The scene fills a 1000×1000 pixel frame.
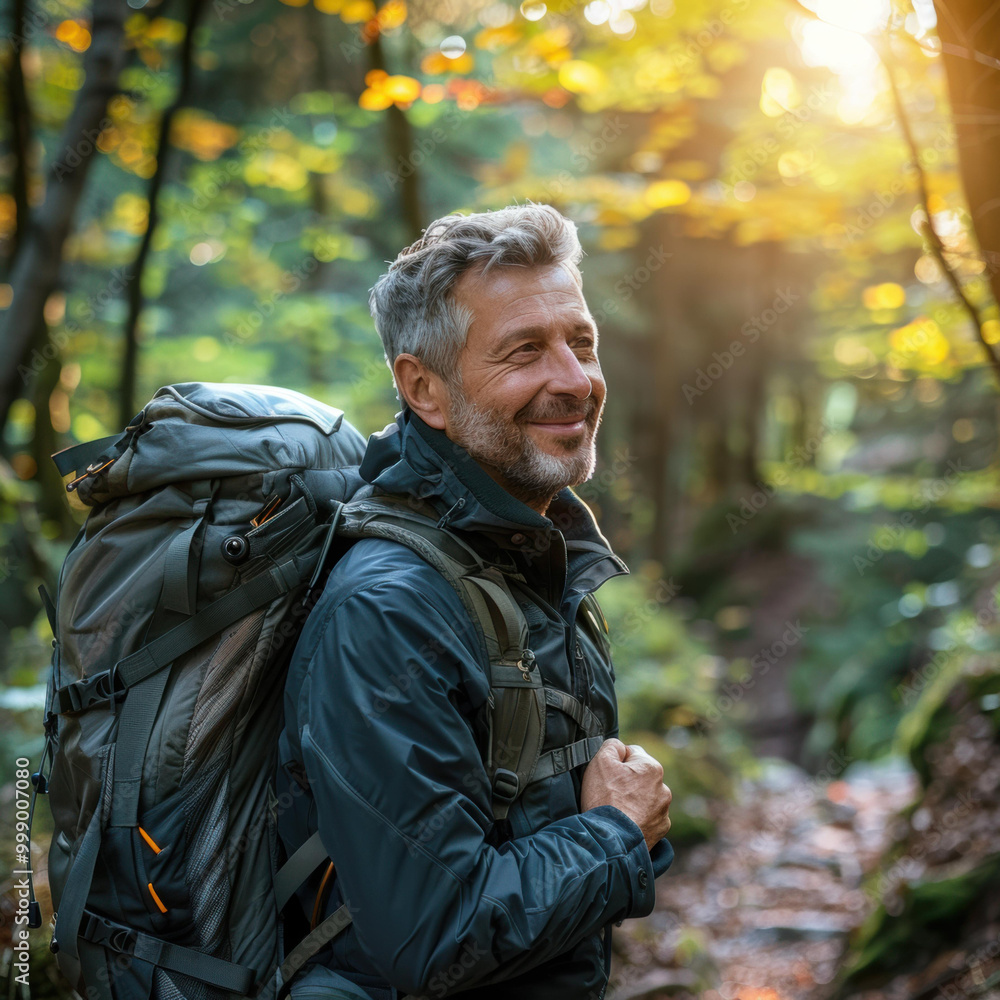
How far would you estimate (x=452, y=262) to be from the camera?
2.05 metres

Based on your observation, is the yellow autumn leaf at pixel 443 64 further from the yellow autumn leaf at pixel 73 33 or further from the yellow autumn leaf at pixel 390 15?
the yellow autumn leaf at pixel 73 33

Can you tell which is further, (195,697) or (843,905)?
(843,905)

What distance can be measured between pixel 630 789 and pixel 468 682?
0.46 meters

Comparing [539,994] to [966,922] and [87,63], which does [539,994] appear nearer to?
[966,922]

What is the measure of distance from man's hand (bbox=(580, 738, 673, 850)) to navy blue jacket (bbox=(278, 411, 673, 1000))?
45mm

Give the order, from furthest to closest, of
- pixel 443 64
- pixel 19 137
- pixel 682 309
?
pixel 682 309, pixel 19 137, pixel 443 64

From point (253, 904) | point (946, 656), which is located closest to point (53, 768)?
point (253, 904)

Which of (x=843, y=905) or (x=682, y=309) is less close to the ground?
(x=682, y=309)

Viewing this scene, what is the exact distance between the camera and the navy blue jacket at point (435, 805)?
1.56 meters

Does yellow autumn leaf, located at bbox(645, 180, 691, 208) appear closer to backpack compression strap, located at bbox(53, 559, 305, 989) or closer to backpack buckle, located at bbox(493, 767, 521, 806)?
backpack compression strap, located at bbox(53, 559, 305, 989)

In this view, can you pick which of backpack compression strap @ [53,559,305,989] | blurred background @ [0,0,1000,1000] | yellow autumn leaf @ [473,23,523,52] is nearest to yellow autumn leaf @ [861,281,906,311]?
blurred background @ [0,0,1000,1000]

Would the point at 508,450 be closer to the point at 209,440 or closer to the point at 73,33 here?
the point at 209,440

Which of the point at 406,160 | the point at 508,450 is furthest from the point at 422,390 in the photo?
the point at 406,160

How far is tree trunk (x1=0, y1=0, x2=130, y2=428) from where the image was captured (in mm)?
4805
